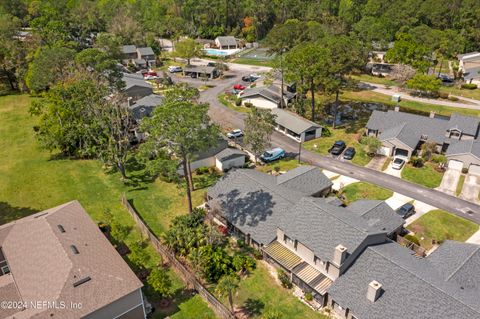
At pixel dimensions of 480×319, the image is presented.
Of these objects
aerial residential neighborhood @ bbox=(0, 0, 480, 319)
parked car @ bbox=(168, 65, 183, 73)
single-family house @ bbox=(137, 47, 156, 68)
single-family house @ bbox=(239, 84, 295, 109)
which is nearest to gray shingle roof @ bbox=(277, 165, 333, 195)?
aerial residential neighborhood @ bbox=(0, 0, 480, 319)

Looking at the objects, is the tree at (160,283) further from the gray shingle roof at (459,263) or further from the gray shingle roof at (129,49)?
the gray shingle roof at (129,49)

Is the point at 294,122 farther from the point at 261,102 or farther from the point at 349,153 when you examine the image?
the point at 261,102

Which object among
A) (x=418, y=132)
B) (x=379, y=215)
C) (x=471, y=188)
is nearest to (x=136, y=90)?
(x=418, y=132)

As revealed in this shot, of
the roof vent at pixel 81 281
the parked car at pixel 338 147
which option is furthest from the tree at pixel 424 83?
the roof vent at pixel 81 281

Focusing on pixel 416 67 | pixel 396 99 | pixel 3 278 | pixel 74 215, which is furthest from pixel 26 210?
pixel 416 67

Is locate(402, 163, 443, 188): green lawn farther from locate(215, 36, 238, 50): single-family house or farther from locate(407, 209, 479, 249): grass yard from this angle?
locate(215, 36, 238, 50): single-family house

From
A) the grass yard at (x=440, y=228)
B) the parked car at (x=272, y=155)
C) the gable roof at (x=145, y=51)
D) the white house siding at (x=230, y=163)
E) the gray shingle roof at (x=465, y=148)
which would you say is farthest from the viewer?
the gable roof at (x=145, y=51)
